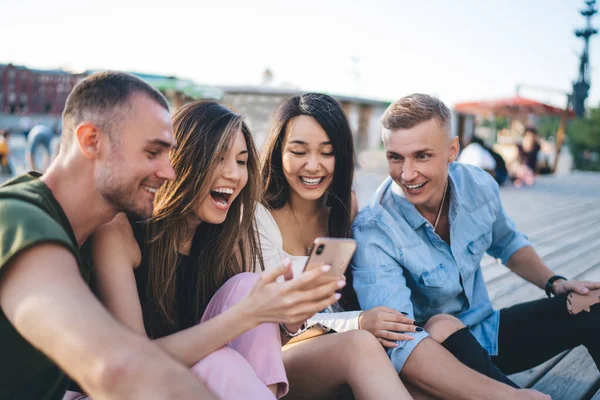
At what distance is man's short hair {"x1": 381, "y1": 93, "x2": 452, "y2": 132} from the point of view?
2609 mm

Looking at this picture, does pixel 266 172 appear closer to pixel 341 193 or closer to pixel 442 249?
pixel 341 193

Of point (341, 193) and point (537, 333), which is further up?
point (341, 193)

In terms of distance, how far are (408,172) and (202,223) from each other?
1094 millimetres

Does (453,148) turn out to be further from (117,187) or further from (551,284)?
(117,187)

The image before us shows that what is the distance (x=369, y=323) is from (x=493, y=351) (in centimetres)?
84

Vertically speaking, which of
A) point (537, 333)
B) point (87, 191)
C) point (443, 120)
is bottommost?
point (537, 333)

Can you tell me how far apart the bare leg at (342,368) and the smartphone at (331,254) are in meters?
0.40

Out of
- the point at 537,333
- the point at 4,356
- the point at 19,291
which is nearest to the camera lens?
the point at 19,291

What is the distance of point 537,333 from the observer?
258 centimetres

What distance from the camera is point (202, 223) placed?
248 cm

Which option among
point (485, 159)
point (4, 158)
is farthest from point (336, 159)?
point (4, 158)

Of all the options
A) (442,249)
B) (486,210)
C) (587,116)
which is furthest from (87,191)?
(587,116)

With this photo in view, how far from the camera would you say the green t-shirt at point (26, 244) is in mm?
1221

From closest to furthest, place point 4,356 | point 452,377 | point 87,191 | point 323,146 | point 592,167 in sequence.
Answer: point 4,356 < point 87,191 < point 452,377 < point 323,146 < point 592,167
